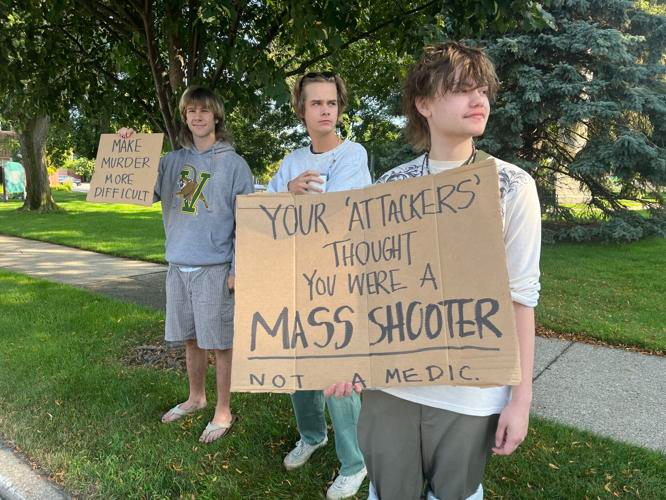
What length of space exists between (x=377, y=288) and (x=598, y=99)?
8.84 meters

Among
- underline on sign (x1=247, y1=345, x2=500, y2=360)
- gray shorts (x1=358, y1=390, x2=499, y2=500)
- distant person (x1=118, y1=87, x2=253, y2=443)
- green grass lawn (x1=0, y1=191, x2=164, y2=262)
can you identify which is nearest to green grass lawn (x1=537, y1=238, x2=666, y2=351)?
distant person (x1=118, y1=87, x2=253, y2=443)

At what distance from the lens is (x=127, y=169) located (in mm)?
2895

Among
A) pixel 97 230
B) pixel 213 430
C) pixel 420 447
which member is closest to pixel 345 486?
pixel 213 430

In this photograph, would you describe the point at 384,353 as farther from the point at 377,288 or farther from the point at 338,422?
the point at 338,422

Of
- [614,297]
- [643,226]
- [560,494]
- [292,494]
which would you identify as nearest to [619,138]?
[643,226]

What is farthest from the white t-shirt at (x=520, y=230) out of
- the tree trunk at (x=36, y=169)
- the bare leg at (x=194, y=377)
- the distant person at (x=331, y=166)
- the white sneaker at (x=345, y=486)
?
the tree trunk at (x=36, y=169)

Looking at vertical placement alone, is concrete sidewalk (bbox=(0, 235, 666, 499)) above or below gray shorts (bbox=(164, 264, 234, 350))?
below

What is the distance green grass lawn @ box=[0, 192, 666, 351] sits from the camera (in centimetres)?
486

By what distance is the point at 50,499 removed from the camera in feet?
8.47

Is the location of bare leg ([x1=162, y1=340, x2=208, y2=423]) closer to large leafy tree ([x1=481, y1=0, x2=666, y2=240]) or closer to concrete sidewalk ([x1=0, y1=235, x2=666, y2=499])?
concrete sidewalk ([x1=0, y1=235, x2=666, y2=499])

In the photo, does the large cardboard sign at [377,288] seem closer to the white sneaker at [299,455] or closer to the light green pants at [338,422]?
the light green pants at [338,422]

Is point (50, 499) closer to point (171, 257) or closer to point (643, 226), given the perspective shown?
point (171, 257)

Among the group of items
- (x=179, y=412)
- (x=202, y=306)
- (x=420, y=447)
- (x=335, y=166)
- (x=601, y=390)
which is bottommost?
(x=601, y=390)

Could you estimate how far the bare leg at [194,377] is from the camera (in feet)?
10.3
